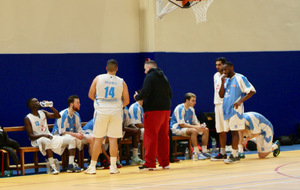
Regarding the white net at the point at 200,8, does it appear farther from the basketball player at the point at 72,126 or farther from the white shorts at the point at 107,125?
the white shorts at the point at 107,125

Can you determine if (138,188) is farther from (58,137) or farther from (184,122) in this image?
(184,122)

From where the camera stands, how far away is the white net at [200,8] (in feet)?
40.6

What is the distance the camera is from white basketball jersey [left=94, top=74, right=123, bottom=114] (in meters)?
9.15

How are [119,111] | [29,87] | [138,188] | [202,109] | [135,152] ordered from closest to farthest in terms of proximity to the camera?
[138,188]
[119,111]
[135,152]
[29,87]
[202,109]

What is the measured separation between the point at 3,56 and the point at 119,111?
11.6ft

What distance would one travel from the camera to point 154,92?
9.27 metres

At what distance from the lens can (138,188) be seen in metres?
7.17

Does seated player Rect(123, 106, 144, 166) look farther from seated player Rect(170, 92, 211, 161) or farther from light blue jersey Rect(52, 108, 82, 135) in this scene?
light blue jersey Rect(52, 108, 82, 135)

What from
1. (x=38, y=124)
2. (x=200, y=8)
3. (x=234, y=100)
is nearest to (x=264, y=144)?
(x=234, y=100)

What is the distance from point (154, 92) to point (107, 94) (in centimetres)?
85

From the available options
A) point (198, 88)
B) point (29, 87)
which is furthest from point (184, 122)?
point (29, 87)

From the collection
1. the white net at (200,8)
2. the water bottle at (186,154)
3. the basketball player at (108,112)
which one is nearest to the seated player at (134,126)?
the water bottle at (186,154)

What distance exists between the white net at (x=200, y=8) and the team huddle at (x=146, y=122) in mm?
2017

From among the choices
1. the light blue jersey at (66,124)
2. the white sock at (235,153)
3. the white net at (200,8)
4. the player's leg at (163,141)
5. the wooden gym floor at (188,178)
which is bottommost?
the wooden gym floor at (188,178)
